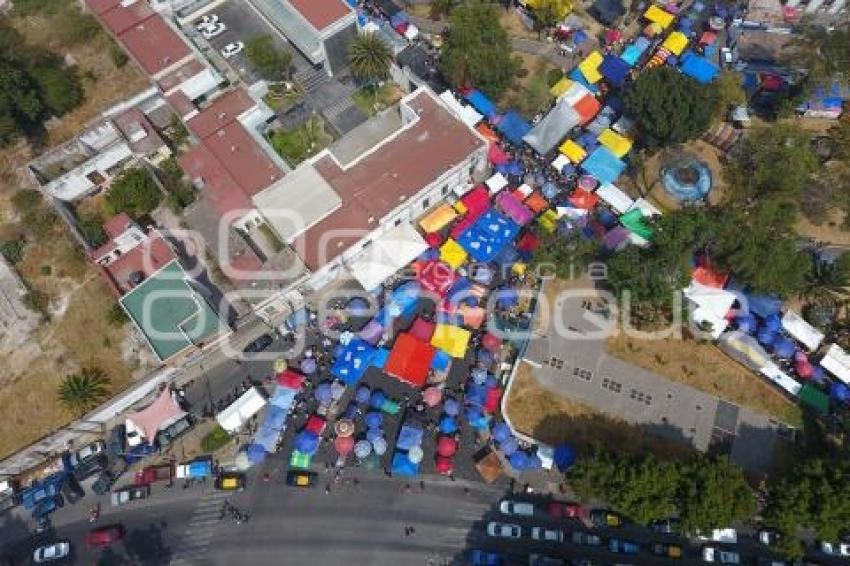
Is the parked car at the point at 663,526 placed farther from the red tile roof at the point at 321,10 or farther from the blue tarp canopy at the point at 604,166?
the red tile roof at the point at 321,10

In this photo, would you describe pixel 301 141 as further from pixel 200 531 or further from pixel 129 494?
pixel 200 531

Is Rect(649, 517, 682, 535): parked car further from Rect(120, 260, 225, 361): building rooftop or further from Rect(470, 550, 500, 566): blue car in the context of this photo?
Rect(120, 260, 225, 361): building rooftop

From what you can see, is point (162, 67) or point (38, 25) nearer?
point (162, 67)

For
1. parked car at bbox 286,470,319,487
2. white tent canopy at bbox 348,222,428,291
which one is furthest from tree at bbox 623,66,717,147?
parked car at bbox 286,470,319,487

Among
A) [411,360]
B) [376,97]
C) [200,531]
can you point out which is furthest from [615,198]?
[200,531]

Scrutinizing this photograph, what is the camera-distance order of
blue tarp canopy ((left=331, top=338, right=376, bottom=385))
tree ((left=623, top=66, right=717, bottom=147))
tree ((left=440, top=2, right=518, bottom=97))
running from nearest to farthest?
blue tarp canopy ((left=331, top=338, right=376, bottom=385)) < tree ((left=623, top=66, right=717, bottom=147)) < tree ((left=440, top=2, right=518, bottom=97))

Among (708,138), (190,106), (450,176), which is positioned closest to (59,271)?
(190,106)

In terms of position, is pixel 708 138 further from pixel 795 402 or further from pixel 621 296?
pixel 795 402
